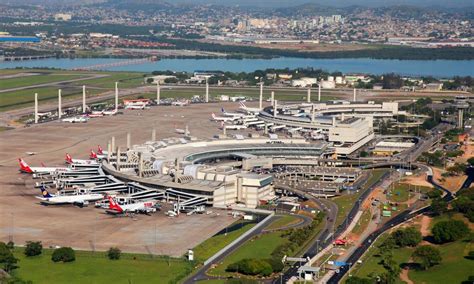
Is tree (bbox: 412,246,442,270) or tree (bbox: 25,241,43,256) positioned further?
tree (bbox: 25,241,43,256)

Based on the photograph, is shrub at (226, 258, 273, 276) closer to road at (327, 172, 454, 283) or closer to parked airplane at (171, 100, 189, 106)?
road at (327, 172, 454, 283)

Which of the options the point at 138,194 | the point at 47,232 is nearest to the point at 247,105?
the point at 138,194

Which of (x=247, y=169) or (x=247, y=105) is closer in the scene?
(x=247, y=169)

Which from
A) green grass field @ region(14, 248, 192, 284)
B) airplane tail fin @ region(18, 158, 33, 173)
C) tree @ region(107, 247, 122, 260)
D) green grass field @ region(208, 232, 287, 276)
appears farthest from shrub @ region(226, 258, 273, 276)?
airplane tail fin @ region(18, 158, 33, 173)

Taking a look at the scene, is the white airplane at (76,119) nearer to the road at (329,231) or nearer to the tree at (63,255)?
the road at (329,231)

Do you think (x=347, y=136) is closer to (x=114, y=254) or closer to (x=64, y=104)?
A: (x=114, y=254)

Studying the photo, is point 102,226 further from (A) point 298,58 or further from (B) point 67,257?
(A) point 298,58
